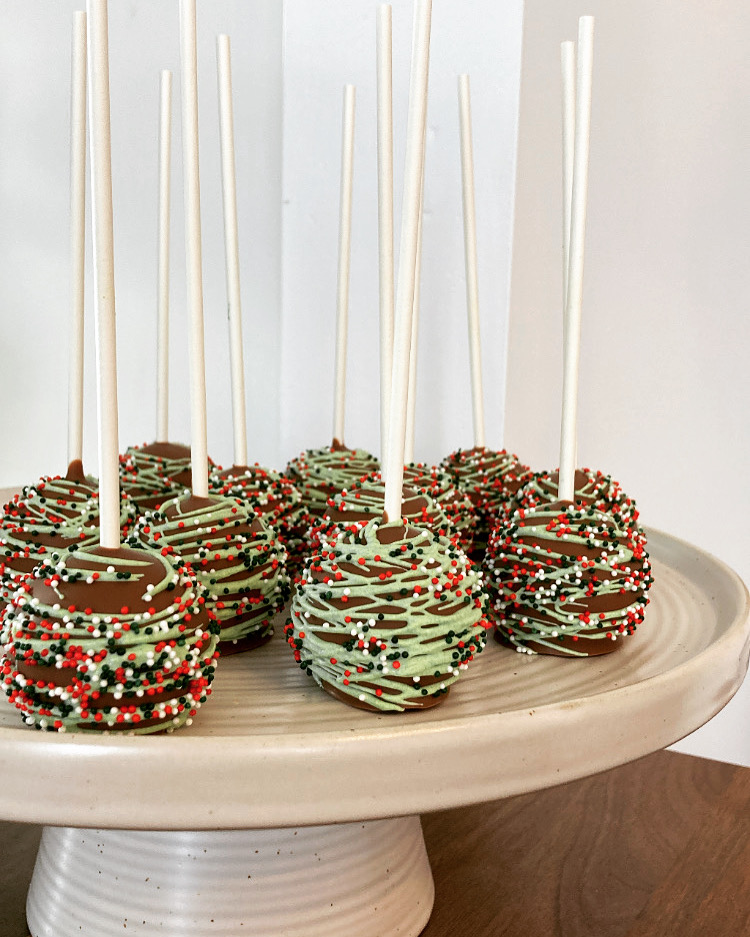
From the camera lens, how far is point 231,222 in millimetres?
676

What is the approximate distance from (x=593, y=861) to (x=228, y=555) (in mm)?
362

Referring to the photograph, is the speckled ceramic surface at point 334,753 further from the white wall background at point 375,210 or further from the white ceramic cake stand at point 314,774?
the white wall background at point 375,210

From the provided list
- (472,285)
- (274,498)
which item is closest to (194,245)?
(274,498)

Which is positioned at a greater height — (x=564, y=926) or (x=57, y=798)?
(x=57, y=798)

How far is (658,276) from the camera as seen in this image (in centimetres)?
117

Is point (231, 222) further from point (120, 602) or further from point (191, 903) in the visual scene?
point (191, 903)

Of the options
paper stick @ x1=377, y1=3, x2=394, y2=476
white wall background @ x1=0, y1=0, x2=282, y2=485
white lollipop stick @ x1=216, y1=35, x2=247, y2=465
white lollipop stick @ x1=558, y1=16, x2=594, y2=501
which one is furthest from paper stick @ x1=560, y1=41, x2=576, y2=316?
white wall background @ x1=0, y1=0, x2=282, y2=485

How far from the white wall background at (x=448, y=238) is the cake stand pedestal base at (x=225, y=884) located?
1.67 ft

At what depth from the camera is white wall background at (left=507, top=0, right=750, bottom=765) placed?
100 cm

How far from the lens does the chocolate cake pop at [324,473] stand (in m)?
0.77

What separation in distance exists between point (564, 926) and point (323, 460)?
0.38 meters

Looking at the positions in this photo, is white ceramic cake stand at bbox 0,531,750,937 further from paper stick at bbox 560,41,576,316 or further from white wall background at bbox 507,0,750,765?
white wall background at bbox 507,0,750,765

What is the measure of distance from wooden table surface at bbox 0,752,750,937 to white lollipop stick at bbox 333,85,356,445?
0.34 metres

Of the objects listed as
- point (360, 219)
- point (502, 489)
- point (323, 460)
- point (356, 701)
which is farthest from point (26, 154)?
point (356, 701)
